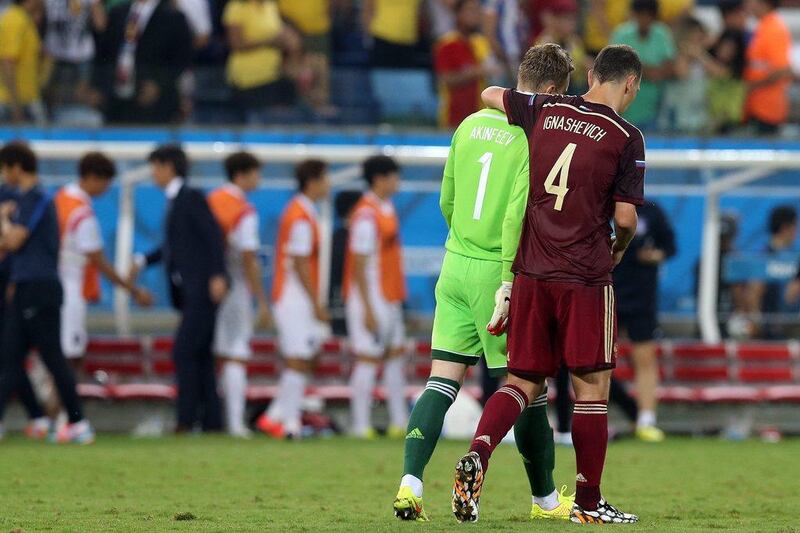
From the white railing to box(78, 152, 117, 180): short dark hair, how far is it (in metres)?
1.16

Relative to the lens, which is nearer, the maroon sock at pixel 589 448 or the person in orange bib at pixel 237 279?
the maroon sock at pixel 589 448

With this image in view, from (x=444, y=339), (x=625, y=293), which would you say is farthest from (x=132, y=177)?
(x=444, y=339)

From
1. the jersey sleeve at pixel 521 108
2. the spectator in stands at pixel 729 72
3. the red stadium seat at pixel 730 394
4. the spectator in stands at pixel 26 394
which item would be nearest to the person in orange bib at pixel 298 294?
the spectator in stands at pixel 26 394

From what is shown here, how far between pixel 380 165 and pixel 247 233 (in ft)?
4.37

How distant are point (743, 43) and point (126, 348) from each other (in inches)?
303

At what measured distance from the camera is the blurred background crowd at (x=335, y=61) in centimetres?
1634

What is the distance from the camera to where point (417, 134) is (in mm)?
16266

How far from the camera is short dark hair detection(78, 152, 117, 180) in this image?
13.7 meters

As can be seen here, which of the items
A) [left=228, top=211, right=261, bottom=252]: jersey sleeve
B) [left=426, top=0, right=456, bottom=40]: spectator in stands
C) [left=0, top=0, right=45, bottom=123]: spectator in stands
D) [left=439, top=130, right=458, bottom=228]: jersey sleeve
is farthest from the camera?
[left=426, top=0, right=456, bottom=40]: spectator in stands

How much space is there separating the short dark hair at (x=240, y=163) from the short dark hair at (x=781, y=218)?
5178mm

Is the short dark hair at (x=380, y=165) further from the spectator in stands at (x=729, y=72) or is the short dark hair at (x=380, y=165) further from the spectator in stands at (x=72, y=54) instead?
the spectator in stands at (x=729, y=72)

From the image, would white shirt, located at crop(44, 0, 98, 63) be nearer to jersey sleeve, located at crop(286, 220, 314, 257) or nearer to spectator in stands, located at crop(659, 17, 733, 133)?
jersey sleeve, located at crop(286, 220, 314, 257)

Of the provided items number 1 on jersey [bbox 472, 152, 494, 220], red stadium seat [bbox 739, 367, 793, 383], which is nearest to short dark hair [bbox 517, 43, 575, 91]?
number 1 on jersey [bbox 472, 152, 494, 220]

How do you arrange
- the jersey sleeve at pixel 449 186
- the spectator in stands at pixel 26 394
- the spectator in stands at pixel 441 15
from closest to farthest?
the jersey sleeve at pixel 449 186 → the spectator in stands at pixel 26 394 → the spectator in stands at pixel 441 15
